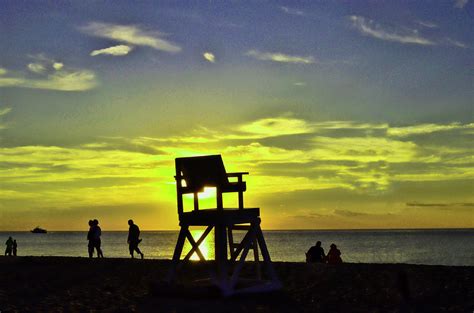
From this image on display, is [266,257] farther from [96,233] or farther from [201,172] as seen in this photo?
[96,233]

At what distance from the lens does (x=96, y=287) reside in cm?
1780

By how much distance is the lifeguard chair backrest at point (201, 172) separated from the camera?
Result: 51.3 feet

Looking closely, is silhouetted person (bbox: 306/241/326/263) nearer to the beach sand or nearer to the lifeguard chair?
the beach sand

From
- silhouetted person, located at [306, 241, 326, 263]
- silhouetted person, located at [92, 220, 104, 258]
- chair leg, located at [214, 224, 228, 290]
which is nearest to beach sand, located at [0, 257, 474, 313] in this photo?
chair leg, located at [214, 224, 228, 290]

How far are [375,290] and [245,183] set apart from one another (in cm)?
410

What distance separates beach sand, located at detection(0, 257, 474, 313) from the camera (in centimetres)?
1492

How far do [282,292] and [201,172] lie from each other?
3761 mm

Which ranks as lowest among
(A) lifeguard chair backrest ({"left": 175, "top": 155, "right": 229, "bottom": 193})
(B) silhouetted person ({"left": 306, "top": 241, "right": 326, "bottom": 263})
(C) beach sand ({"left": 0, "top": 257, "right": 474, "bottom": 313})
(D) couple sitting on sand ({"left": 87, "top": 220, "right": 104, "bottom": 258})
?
(C) beach sand ({"left": 0, "top": 257, "right": 474, "bottom": 313})

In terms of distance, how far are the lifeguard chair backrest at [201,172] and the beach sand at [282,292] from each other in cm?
255

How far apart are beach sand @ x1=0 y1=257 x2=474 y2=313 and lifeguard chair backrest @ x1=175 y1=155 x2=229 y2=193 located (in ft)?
8.35

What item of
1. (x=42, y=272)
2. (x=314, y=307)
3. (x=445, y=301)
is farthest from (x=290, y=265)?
(x=42, y=272)

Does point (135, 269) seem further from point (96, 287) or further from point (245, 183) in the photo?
point (245, 183)

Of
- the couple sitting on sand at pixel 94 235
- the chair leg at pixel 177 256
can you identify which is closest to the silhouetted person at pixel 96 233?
the couple sitting on sand at pixel 94 235

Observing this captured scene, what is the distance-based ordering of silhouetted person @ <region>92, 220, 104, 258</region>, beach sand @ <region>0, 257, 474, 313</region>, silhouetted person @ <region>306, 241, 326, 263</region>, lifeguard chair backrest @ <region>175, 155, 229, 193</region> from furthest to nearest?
silhouetted person @ <region>92, 220, 104, 258</region>
silhouetted person @ <region>306, 241, 326, 263</region>
lifeguard chair backrest @ <region>175, 155, 229, 193</region>
beach sand @ <region>0, 257, 474, 313</region>
